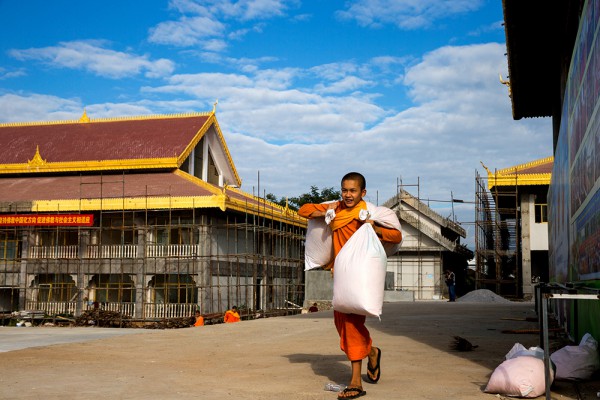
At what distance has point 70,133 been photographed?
28969 mm

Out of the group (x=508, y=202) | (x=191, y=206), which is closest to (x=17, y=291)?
(x=191, y=206)

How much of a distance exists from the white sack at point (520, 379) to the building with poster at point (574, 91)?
2.37 feet

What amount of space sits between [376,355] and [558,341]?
12.2ft

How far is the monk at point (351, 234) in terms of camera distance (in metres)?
4.83

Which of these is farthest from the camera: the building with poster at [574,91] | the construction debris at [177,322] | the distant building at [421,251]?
the distant building at [421,251]

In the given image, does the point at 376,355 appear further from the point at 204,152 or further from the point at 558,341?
the point at 204,152

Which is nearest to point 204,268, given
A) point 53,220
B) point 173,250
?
point 173,250

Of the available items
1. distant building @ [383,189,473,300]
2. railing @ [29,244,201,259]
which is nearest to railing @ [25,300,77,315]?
railing @ [29,244,201,259]

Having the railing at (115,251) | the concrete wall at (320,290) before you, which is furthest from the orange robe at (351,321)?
the concrete wall at (320,290)

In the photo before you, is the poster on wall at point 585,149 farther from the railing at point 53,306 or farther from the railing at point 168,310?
the railing at point 53,306

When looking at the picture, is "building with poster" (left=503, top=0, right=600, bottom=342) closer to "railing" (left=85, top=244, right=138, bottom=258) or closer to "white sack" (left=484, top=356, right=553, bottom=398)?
"white sack" (left=484, top=356, right=553, bottom=398)

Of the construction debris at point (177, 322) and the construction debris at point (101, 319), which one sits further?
the construction debris at point (101, 319)

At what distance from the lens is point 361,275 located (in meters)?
4.70

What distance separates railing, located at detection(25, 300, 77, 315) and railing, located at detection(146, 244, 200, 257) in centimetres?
325
